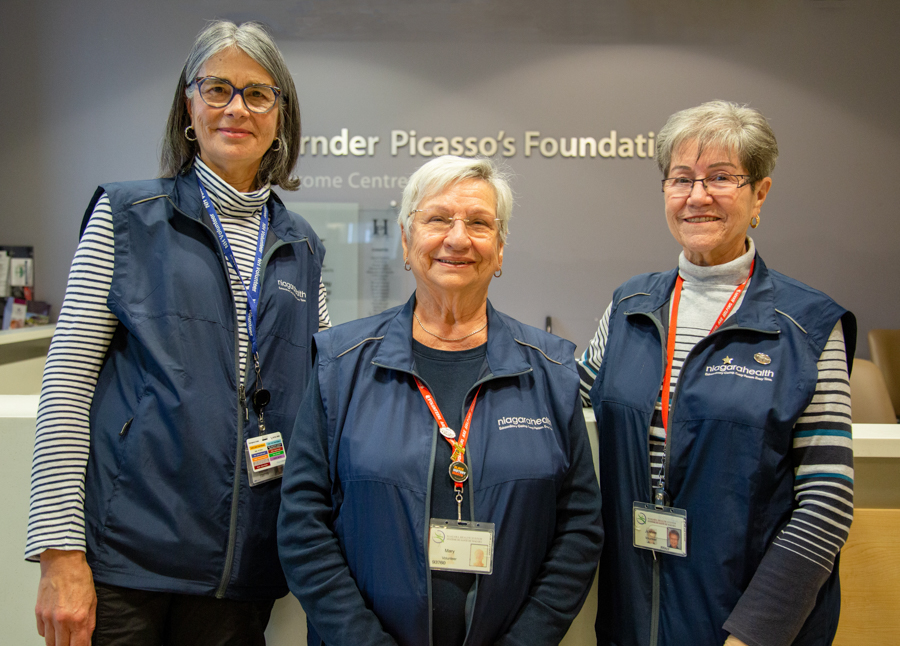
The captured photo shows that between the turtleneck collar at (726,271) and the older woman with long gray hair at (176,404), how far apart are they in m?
1.00

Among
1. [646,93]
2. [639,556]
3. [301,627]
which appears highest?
[646,93]

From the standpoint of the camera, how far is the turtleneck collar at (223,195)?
1480 mm

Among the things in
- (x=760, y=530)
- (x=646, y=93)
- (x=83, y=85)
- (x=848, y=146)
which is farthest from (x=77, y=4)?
(x=848, y=146)

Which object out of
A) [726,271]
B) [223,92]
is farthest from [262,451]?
A: [726,271]

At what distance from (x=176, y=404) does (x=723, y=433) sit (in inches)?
46.3

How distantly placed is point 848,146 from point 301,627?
4.74m

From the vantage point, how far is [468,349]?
1.42 m

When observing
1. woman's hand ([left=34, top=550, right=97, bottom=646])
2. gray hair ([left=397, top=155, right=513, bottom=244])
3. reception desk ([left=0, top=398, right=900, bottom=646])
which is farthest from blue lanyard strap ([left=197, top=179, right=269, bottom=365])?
reception desk ([left=0, top=398, right=900, bottom=646])

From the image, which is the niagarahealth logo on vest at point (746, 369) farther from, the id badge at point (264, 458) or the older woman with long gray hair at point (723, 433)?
the id badge at point (264, 458)

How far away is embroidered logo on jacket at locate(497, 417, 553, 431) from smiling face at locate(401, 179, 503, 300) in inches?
12.1

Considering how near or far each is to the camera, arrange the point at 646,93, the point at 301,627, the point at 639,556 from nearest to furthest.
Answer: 1. the point at 639,556
2. the point at 301,627
3. the point at 646,93

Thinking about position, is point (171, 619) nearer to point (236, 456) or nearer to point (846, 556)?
point (236, 456)

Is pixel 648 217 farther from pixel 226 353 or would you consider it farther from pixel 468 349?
pixel 226 353

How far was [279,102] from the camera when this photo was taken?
1.57 m
